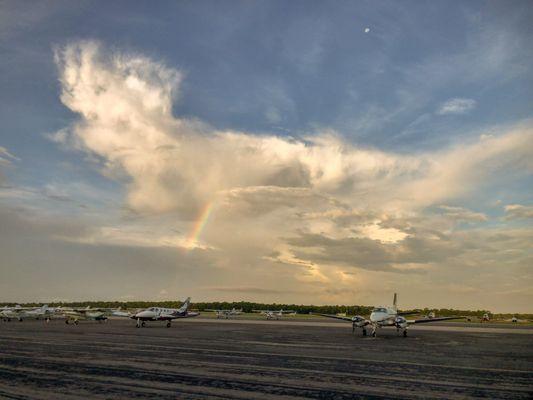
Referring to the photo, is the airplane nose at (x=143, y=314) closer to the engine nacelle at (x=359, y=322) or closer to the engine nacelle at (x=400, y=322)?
the engine nacelle at (x=359, y=322)

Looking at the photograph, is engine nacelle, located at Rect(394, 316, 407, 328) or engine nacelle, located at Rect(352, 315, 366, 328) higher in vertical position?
engine nacelle, located at Rect(394, 316, 407, 328)

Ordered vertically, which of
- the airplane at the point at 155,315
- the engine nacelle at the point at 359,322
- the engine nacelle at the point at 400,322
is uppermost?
the engine nacelle at the point at 400,322

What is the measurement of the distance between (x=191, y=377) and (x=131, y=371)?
3028 millimetres

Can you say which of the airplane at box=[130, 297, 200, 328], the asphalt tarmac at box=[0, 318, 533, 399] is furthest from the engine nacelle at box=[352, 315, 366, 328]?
the airplane at box=[130, 297, 200, 328]

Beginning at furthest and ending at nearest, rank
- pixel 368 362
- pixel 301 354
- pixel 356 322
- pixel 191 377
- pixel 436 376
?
1. pixel 356 322
2. pixel 301 354
3. pixel 368 362
4. pixel 436 376
5. pixel 191 377

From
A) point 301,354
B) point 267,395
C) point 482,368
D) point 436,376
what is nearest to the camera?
point 267,395

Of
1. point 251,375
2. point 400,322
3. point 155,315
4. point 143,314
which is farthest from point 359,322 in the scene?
point 251,375

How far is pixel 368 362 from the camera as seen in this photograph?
21.5 metres

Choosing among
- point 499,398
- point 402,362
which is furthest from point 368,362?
point 499,398

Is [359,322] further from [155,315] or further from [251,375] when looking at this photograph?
[251,375]

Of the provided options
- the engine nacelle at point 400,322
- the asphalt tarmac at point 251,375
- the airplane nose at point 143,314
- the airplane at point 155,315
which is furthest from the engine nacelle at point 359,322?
the airplane nose at point 143,314

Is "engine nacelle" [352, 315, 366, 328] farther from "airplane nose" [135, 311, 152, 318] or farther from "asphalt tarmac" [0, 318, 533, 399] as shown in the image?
"airplane nose" [135, 311, 152, 318]

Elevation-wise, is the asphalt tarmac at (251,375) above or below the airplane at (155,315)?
above

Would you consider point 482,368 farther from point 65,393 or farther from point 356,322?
point 356,322
